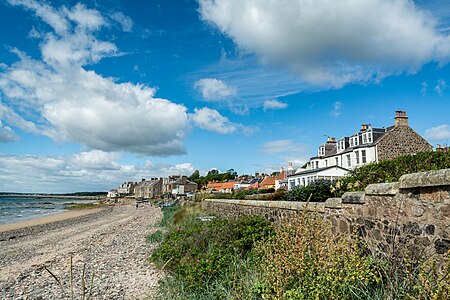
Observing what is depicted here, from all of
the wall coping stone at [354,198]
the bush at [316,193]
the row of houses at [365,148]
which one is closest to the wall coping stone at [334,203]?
the wall coping stone at [354,198]

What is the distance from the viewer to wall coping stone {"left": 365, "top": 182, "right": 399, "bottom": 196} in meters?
4.64

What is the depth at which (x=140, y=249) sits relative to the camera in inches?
444

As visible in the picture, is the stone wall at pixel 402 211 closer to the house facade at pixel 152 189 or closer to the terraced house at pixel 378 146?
the terraced house at pixel 378 146

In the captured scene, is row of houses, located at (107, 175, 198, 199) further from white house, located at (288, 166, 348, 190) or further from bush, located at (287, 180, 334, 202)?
bush, located at (287, 180, 334, 202)

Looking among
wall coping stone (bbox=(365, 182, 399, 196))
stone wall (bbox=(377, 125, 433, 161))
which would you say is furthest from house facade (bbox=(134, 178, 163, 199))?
wall coping stone (bbox=(365, 182, 399, 196))

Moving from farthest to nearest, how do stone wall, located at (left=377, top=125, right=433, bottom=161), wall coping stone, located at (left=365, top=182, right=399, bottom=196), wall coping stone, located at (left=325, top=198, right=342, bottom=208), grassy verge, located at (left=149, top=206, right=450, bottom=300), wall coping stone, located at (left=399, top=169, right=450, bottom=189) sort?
stone wall, located at (left=377, top=125, right=433, bottom=161)
wall coping stone, located at (left=325, top=198, right=342, bottom=208)
wall coping stone, located at (left=365, top=182, right=399, bottom=196)
wall coping stone, located at (left=399, top=169, right=450, bottom=189)
grassy verge, located at (left=149, top=206, right=450, bottom=300)

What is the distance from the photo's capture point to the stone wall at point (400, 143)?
28.7 metres

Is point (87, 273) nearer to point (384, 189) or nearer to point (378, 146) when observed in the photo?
point (384, 189)

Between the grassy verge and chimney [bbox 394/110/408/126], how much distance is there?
26.9 metres

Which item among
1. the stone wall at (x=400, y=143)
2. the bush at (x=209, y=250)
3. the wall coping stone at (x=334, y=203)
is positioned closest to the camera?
the bush at (x=209, y=250)

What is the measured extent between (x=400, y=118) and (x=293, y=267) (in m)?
30.7

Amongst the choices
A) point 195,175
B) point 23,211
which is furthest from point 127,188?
point 23,211

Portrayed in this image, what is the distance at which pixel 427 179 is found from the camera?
394cm

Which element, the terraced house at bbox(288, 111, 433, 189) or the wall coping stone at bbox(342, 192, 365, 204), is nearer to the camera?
the wall coping stone at bbox(342, 192, 365, 204)
